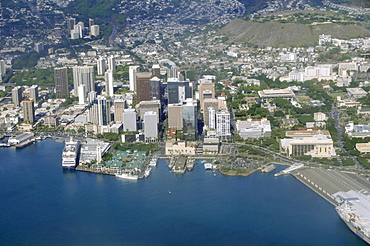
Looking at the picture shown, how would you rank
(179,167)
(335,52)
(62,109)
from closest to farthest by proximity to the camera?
(179,167) < (62,109) < (335,52)

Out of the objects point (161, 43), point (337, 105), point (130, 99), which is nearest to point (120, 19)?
point (161, 43)

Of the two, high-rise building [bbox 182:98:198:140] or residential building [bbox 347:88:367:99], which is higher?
residential building [bbox 347:88:367:99]

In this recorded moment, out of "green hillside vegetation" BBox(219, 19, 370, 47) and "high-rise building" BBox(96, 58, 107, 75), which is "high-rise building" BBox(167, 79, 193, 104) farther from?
"green hillside vegetation" BBox(219, 19, 370, 47)

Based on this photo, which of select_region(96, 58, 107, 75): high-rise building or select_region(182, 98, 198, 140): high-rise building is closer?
select_region(182, 98, 198, 140): high-rise building

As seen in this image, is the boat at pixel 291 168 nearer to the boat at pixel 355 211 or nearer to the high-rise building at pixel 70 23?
the boat at pixel 355 211

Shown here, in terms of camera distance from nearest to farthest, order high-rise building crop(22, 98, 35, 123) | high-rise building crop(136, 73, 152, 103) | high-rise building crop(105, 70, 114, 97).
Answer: high-rise building crop(22, 98, 35, 123) → high-rise building crop(136, 73, 152, 103) → high-rise building crop(105, 70, 114, 97)

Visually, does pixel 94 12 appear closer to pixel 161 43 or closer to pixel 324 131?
pixel 161 43

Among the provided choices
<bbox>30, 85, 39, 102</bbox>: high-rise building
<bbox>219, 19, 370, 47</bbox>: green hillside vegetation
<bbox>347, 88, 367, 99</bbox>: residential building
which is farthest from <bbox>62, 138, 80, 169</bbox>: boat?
<bbox>219, 19, 370, 47</bbox>: green hillside vegetation
